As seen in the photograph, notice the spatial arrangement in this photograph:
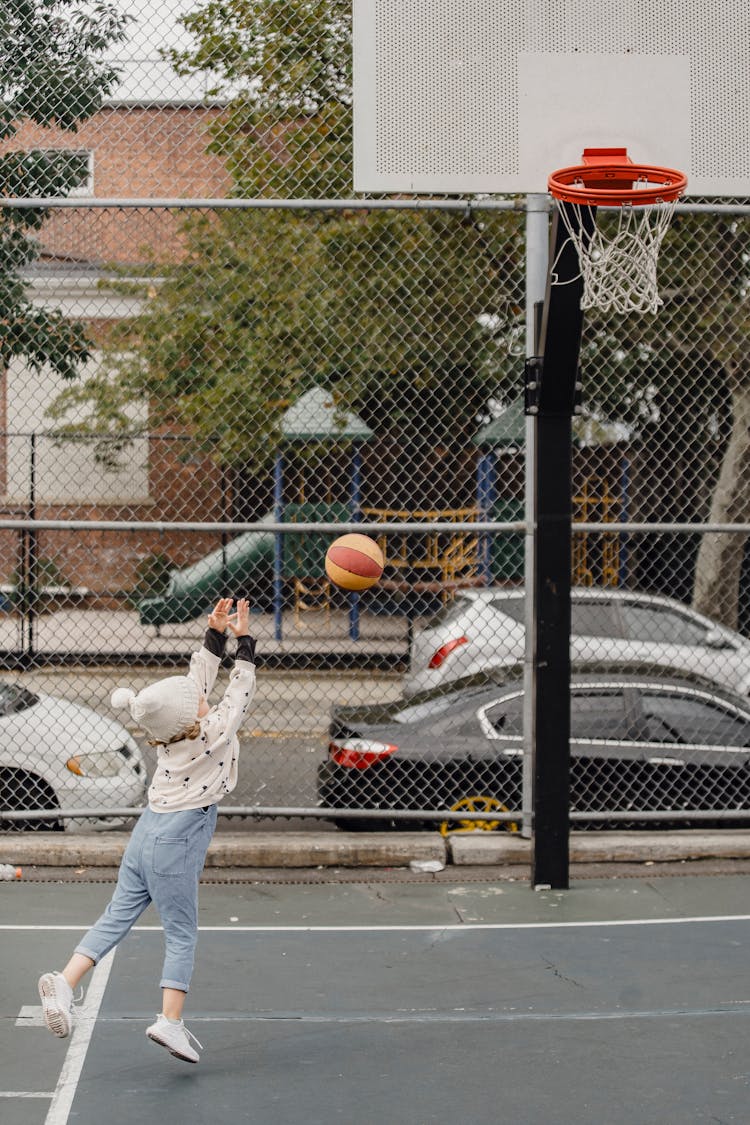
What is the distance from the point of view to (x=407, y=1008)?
5934 mm

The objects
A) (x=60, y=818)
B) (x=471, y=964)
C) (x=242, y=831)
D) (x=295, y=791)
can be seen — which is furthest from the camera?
(x=295, y=791)

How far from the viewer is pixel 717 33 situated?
7.48 meters

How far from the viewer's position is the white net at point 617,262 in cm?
698

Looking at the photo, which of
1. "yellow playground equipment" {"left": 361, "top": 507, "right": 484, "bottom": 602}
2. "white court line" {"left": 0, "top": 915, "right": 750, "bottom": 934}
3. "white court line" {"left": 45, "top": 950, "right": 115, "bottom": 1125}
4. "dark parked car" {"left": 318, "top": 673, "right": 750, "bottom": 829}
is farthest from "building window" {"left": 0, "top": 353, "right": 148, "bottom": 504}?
"white court line" {"left": 45, "top": 950, "right": 115, "bottom": 1125}

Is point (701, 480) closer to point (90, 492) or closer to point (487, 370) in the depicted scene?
point (487, 370)

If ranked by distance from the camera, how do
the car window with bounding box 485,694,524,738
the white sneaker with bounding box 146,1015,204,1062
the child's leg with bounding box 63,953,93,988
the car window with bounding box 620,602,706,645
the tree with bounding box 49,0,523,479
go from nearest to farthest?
the white sneaker with bounding box 146,1015,204,1062
the child's leg with bounding box 63,953,93,988
the car window with bounding box 485,694,524,738
the tree with bounding box 49,0,523,479
the car window with bounding box 620,602,706,645

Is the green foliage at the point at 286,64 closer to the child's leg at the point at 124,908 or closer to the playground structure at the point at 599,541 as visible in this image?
the child's leg at the point at 124,908

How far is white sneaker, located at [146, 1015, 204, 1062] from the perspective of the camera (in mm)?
5020

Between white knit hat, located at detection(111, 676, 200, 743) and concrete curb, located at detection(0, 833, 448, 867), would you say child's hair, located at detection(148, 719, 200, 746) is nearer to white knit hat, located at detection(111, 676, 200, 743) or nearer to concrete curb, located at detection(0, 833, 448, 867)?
white knit hat, located at detection(111, 676, 200, 743)

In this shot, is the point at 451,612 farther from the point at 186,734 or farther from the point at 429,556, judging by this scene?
the point at 186,734

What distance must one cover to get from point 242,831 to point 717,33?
19.8ft

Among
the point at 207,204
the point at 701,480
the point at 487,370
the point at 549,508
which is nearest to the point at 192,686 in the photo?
the point at 549,508

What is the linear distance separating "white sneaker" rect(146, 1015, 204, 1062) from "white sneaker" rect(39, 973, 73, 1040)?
1.08 feet

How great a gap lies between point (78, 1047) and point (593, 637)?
24.4ft
